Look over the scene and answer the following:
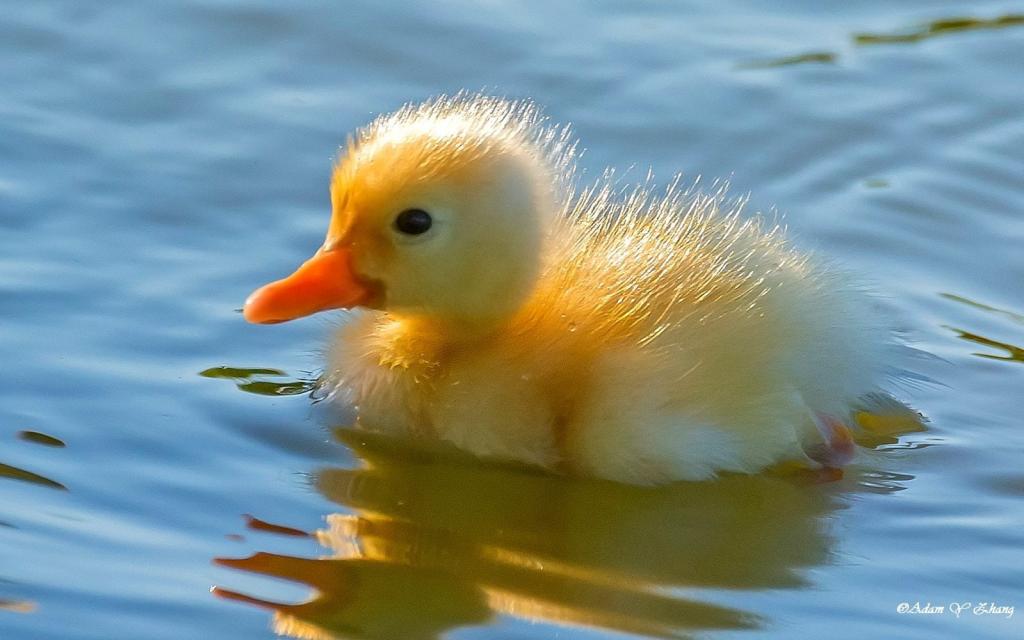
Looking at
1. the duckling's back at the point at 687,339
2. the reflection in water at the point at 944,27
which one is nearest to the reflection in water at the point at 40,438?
the duckling's back at the point at 687,339

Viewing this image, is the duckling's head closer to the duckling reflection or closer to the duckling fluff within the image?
the duckling fluff

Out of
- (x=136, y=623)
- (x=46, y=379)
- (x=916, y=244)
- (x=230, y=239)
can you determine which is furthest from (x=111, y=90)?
(x=136, y=623)

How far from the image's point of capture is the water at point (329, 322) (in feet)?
10.0

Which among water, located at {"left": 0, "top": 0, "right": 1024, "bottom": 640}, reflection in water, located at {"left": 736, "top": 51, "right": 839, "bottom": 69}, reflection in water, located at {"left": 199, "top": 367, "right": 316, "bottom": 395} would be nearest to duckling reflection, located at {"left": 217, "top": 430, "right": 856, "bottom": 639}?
water, located at {"left": 0, "top": 0, "right": 1024, "bottom": 640}

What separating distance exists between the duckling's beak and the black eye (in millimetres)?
122

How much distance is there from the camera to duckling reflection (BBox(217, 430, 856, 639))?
2977 mm

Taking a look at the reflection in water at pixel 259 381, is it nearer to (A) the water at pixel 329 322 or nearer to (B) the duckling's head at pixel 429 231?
(A) the water at pixel 329 322

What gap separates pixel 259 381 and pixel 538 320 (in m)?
0.65

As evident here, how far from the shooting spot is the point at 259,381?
385 centimetres

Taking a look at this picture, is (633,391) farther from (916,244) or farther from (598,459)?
(916,244)

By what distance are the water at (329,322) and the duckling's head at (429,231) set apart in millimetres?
311

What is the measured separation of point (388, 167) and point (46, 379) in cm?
83

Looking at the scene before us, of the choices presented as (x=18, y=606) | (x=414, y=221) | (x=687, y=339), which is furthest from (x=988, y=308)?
(x=18, y=606)

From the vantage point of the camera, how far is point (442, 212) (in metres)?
3.52
